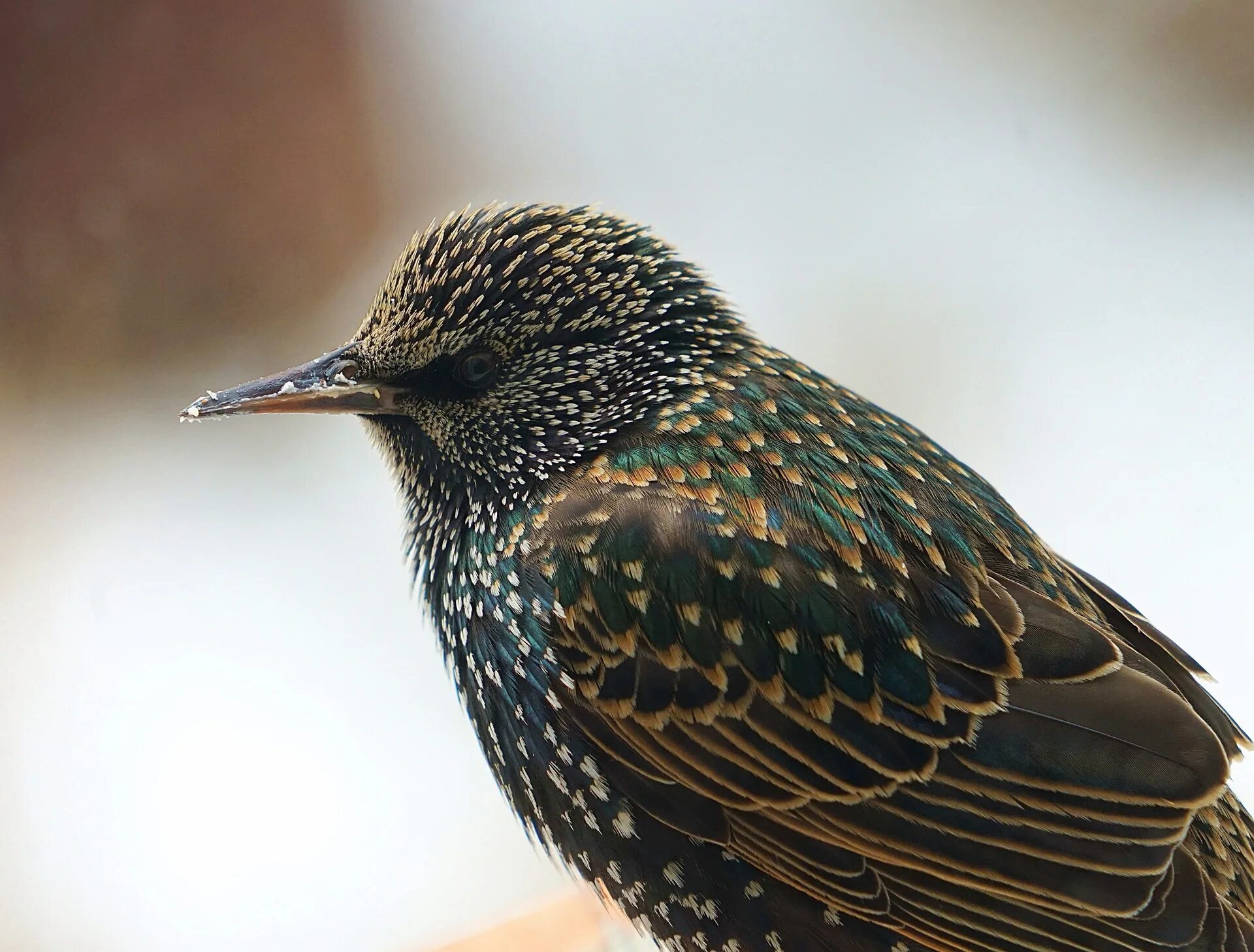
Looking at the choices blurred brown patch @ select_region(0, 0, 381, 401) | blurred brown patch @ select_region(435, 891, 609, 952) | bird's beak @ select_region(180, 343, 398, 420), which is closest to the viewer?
bird's beak @ select_region(180, 343, 398, 420)

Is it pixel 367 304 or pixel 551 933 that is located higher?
pixel 367 304

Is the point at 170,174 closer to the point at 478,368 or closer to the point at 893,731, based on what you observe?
the point at 478,368

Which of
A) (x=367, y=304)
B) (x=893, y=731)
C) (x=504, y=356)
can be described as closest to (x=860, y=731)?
(x=893, y=731)

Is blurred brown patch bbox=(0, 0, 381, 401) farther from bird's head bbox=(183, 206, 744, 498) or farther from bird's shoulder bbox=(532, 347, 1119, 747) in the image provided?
bird's shoulder bbox=(532, 347, 1119, 747)

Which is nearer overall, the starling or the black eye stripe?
the starling

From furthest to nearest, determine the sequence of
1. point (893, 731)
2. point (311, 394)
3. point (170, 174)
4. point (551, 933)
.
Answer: point (170, 174), point (551, 933), point (311, 394), point (893, 731)

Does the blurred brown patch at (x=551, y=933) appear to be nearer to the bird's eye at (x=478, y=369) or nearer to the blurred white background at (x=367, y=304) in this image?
the blurred white background at (x=367, y=304)

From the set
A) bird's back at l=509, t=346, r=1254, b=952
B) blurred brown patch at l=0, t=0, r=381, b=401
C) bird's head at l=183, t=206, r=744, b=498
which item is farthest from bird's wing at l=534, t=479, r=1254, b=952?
blurred brown patch at l=0, t=0, r=381, b=401
